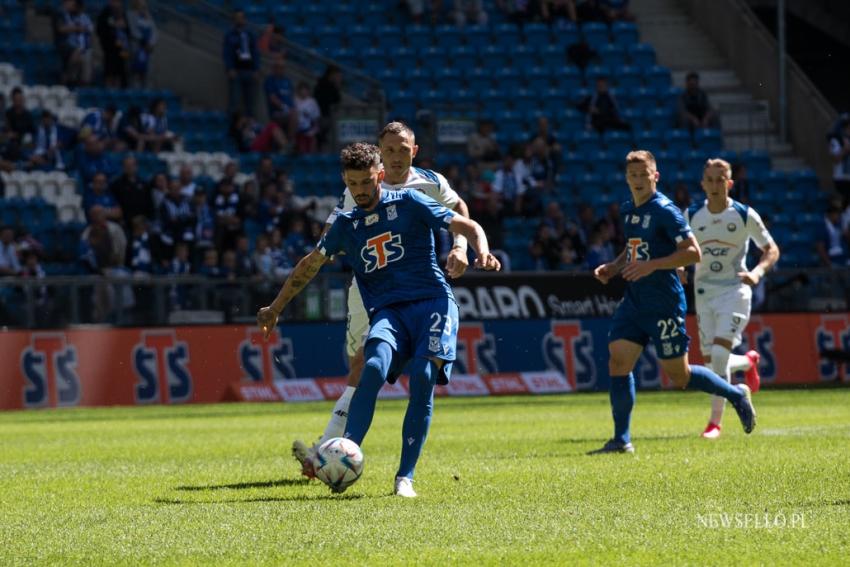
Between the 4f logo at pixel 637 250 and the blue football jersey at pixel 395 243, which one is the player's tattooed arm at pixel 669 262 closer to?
the 4f logo at pixel 637 250

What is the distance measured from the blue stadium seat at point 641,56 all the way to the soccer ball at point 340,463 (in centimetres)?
2757

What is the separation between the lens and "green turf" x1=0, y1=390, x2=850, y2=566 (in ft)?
23.6

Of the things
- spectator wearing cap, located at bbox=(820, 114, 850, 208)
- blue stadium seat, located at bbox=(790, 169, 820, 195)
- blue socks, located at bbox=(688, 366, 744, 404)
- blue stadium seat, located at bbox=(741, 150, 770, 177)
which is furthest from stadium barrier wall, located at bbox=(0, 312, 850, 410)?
blue socks, located at bbox=(688, 366, 744, 404)

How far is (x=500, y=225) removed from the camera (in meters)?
29.0

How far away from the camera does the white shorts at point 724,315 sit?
1559 centimetres

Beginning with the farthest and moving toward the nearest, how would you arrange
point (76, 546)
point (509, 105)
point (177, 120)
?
point (509, 105) < point (177, 120) < point (76, 546)

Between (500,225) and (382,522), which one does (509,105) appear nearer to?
(500,225)

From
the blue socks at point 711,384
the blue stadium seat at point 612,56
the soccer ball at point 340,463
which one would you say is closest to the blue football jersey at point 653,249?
the blue socks at point 711,384

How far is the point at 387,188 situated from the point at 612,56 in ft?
82.7

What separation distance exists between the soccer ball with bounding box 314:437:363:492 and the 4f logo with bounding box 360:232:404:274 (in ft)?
3.76

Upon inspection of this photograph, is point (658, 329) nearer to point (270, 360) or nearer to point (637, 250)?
point (637, 250)

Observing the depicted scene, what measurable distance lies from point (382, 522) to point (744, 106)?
28621 millimetres

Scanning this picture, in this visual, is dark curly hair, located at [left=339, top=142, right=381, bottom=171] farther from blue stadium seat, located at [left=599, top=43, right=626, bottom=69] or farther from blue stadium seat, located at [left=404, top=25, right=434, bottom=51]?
blue stadium seat, located at [left=599, top=43, right=626, bottom=69]

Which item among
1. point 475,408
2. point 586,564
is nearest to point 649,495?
point 586,564
